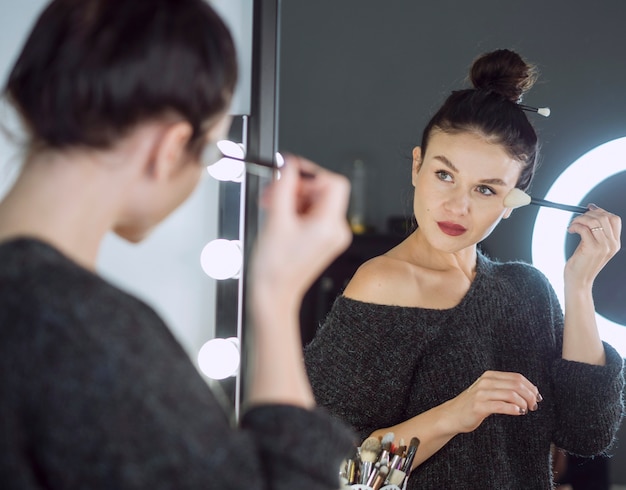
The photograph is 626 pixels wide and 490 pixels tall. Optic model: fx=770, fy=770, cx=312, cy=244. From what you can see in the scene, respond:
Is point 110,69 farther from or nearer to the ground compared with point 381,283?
farther from the ground

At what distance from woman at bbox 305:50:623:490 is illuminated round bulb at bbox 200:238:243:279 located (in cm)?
31

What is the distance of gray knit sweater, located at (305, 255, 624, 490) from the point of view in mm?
956

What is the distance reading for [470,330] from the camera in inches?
38.9

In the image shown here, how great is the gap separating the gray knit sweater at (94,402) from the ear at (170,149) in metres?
0.08

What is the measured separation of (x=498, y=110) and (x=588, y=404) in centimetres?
39

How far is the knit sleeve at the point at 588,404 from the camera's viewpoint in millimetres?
981

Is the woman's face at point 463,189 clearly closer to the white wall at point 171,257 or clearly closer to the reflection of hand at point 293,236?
the white wall at point 171,257

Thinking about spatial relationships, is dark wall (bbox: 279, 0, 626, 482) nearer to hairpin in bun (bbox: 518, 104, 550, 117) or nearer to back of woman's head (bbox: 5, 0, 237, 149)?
hairpin in bun (bbox: 518, 104, 550, 117)

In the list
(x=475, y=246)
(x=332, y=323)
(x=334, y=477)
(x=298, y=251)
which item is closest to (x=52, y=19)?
(x=298, y=251)

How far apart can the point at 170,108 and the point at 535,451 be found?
2.45 feet

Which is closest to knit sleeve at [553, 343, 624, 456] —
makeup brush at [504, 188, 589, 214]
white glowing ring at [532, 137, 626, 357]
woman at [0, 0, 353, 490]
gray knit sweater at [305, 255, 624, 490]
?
gray knit sweater at [305, 255, 624, 490]

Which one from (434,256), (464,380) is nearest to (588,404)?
(464,380)

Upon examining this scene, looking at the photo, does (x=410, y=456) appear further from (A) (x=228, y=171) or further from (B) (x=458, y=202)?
(A) (x=228, y=171)

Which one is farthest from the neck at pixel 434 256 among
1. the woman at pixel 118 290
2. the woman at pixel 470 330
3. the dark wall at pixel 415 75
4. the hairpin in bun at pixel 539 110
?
the woman at pixel 118 290
